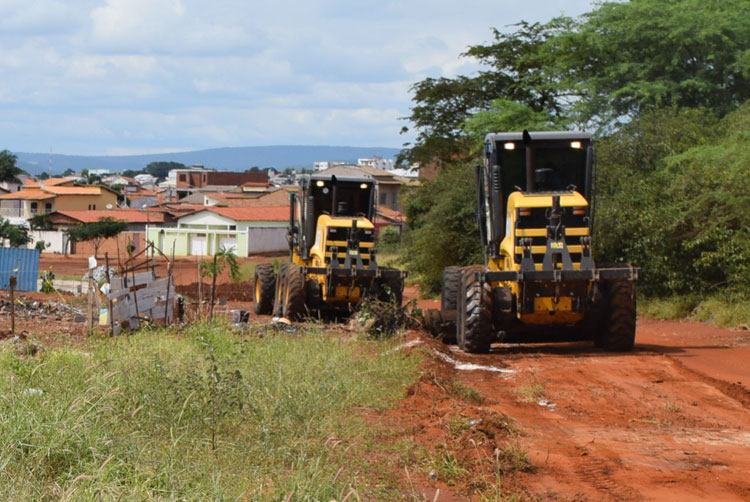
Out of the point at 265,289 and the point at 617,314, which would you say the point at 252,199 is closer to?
the point at 265,289

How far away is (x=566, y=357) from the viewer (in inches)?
594

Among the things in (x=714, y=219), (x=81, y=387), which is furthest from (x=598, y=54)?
(x=81, y=387)

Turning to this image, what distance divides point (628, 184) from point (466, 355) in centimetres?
1084

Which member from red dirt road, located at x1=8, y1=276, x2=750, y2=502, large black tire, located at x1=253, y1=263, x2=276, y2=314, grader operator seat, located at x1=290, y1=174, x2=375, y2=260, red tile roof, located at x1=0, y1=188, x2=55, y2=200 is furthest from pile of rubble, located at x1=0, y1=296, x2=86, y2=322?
red tile roof, located at x1=0, y1=188, x2=55, y2=200

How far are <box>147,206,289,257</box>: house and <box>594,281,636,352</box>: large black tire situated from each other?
2021 inches

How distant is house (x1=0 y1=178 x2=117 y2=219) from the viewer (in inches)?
3627

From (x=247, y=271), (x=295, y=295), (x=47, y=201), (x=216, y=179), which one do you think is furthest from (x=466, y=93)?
(x=216, y=179)

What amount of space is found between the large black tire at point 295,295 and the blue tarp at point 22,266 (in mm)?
16551

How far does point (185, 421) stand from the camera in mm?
8234

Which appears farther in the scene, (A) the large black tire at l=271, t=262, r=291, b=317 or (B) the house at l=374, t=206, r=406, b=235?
(B) the house at l=374, t=206, r=406, b=235

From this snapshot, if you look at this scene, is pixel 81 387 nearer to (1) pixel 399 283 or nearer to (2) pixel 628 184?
(1) pixel 399 283

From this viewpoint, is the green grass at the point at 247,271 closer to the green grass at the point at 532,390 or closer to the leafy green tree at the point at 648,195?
the leafy green tree at the point at 648,195

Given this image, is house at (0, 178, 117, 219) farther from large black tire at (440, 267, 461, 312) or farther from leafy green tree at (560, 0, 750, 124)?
large black tire at (440, 267, 461, 312)

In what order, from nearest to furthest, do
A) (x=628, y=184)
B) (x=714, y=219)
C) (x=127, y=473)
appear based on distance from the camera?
(x=127, y=473)
(x=714, y=219)
(x=628, y=184)
